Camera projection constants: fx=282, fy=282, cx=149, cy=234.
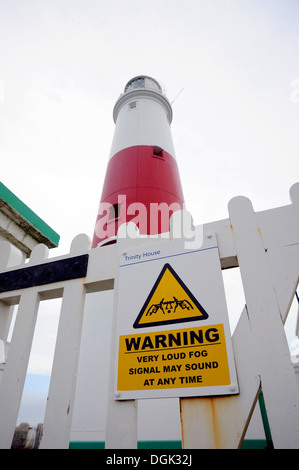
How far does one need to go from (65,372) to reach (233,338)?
971 millimetres

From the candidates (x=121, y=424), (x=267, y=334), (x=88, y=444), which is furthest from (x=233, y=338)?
(x=88, y=444)

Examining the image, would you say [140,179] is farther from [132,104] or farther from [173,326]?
[173,326]

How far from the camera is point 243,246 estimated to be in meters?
1.63

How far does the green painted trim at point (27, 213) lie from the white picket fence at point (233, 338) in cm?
118

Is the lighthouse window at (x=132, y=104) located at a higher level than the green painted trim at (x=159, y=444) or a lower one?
higher

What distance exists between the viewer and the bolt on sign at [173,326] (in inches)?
55.2

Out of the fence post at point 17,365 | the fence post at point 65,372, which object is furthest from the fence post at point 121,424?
the fence post at point 17,365

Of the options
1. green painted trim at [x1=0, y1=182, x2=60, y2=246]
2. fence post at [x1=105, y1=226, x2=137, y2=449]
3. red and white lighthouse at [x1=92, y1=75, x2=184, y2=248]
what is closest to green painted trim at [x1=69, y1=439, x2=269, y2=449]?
fence post at [x1=105, y1=226, x2=137, y2=449]

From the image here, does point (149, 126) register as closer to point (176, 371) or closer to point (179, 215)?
point (179, 215)

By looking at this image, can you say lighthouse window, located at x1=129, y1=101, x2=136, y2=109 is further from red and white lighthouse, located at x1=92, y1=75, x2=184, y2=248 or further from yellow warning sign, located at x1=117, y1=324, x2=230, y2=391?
yellow warning sign, located at x1=117, y1=324, x2=230, y2=391

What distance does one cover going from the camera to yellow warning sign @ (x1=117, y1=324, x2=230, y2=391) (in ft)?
4.57

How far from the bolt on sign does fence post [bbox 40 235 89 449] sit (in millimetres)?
275

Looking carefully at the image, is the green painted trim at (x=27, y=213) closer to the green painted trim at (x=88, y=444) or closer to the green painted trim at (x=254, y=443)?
the green painted trim at (x=88, y=444)
